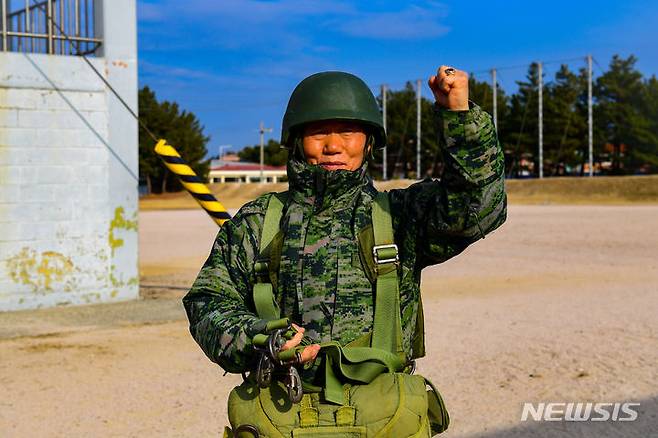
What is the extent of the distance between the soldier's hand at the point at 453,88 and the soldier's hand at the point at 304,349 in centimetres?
67

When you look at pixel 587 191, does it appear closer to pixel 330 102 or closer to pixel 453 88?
pixel 330 102

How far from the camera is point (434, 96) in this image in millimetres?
1910

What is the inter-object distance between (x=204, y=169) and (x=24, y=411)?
61930mm

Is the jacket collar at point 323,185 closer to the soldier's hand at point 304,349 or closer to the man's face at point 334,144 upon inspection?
the man's face at point 334,144

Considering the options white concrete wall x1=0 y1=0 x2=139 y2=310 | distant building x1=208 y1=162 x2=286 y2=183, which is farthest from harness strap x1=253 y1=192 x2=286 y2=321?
distant building x1=208 y1=162 x2=286 y2=183

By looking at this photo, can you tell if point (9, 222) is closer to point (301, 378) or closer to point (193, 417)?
point (193, 417)

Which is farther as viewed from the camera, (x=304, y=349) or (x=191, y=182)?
(x=191, y=182)

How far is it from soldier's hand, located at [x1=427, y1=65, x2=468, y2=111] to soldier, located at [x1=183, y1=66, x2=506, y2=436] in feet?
0.09

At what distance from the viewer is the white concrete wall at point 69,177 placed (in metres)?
8.62

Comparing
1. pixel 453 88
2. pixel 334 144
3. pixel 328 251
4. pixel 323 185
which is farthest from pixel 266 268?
pixel 453 88

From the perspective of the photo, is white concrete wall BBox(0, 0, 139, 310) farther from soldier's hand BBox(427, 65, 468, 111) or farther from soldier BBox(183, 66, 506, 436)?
soldier's hand BBox(427, 65, 468, 111)

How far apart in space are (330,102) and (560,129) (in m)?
62.4

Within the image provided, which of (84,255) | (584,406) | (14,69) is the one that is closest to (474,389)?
(584,406)

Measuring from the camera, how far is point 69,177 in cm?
893
